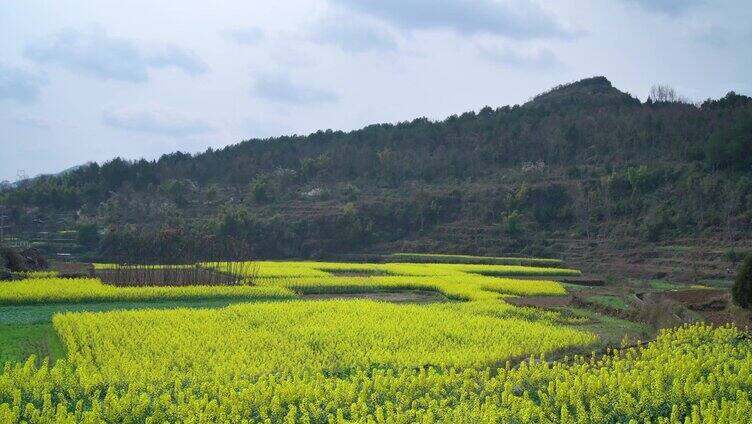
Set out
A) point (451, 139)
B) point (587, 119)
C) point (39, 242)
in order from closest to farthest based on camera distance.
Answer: point (39, 242)
point (587, 119)
point (451, 139)

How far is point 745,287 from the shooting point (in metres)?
21.3

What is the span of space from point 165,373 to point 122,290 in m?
15.7

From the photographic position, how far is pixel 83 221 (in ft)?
196

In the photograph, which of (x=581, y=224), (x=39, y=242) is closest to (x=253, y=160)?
(x=39, y=242)

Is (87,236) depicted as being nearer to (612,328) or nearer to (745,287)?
(612,328)

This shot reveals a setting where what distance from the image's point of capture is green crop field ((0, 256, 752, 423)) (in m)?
10.0

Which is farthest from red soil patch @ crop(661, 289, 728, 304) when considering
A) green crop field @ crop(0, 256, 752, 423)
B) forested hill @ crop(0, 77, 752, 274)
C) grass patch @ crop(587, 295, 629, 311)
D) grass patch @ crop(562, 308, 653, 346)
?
forested hill @ crop(0, 77, 752, 274)

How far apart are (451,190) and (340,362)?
50294 mm

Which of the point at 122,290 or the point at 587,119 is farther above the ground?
the point at 587,119

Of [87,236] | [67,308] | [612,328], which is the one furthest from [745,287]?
[87,236]

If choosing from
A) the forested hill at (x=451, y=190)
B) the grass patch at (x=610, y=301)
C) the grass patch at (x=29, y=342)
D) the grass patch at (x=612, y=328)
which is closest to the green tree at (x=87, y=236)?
the forested hill at (x=451, y=190)

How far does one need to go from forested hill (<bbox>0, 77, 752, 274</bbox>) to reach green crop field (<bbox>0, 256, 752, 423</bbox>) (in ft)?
52.3

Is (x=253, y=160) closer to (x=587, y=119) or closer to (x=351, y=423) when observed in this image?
(x=587, y=119)

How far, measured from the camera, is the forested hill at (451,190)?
52.1 metres
